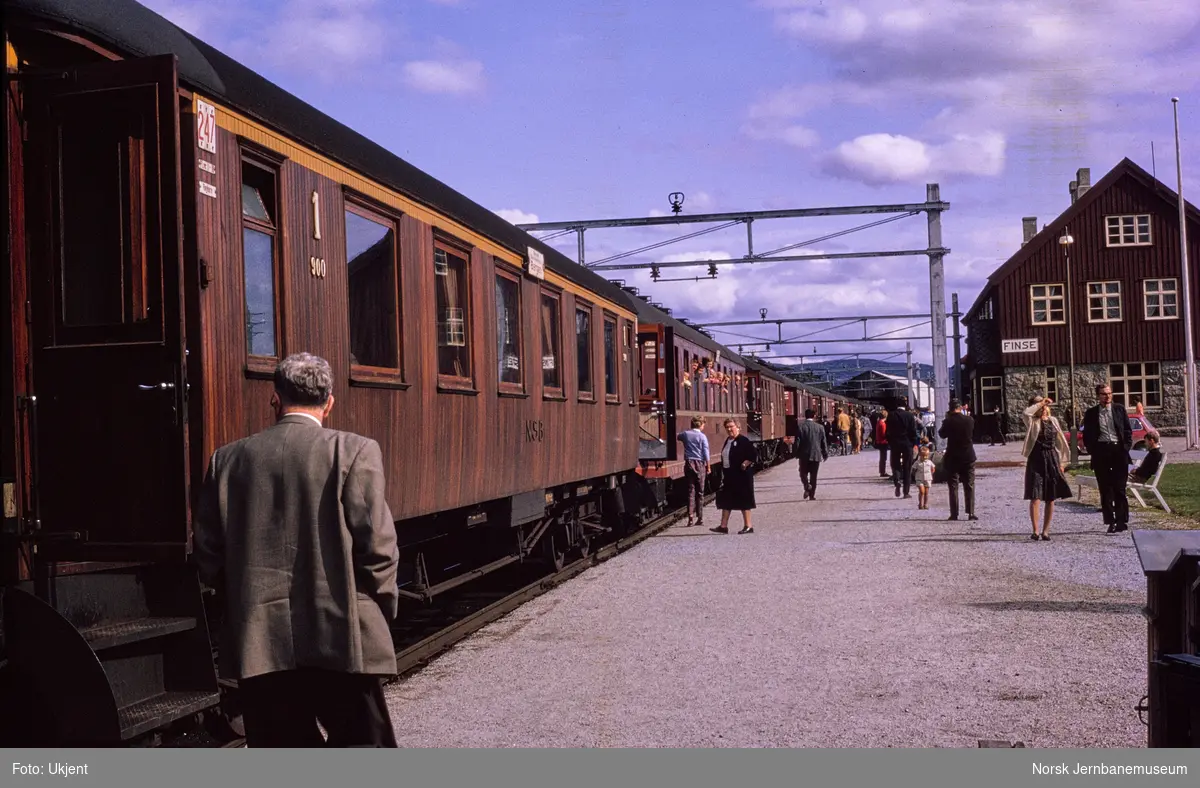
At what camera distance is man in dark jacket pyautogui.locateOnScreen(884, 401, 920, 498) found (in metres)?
23.5

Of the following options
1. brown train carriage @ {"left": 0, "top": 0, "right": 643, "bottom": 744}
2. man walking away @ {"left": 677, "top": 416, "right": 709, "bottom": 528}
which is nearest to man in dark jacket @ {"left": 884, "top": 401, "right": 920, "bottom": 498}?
man walking away @ {"left": 677, "top": 416, "right": 709, "bottom": 528}

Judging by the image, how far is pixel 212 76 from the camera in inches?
237

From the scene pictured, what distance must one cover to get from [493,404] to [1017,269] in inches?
1677

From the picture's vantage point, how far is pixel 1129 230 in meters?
47.2

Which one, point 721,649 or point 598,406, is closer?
point 721,649

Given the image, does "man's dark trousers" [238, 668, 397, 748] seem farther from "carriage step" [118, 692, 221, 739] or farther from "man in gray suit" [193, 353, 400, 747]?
"carriage step" [118, 692, 221, 739]

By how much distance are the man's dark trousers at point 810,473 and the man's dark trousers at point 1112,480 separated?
8009mm

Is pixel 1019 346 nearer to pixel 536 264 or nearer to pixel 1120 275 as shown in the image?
pixel 1120 275

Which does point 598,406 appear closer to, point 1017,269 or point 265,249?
point 265,249

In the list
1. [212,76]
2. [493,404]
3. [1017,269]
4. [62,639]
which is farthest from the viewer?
[1017,269]

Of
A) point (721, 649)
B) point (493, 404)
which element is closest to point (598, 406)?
point (493, 404)

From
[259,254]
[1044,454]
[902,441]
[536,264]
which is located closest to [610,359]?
[536,264]

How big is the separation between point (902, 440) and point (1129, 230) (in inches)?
1101

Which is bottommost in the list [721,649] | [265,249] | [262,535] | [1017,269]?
[721,649]
